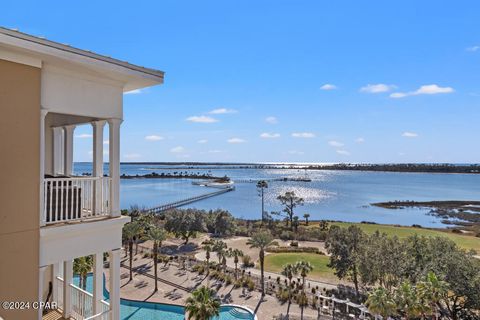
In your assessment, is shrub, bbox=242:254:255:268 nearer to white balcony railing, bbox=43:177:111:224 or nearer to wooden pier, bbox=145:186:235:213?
white balcony railing, bbox=43:177:111:224

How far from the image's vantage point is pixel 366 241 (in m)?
25.9

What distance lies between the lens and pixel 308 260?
31375 millimetres

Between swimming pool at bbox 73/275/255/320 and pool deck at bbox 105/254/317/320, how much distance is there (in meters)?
0.53

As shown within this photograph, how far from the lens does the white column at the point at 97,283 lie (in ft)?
21.5

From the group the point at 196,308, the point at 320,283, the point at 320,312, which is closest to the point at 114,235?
the point at 196,308

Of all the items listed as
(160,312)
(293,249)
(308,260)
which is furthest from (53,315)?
(293,249)

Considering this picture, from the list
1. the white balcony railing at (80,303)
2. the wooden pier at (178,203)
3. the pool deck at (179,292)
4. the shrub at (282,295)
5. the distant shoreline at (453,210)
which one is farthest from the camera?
the distant shoreline at (453,210)

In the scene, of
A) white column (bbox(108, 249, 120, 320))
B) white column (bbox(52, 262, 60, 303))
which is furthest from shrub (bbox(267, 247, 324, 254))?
white column (bbox(108, 249, 120, 320))

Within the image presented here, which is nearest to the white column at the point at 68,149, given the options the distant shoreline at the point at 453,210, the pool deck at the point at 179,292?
the pool deck at the point at 179,292

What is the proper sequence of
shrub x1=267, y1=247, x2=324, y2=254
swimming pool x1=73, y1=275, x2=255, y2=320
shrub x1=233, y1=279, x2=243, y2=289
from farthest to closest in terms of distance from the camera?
shrub x1=267, y1=247, x2=324, y2=254 → shrub x1=233, y1=279, x2=243, y2=289 → swimming pool x1=73, y1=275, x2=255, y2=320

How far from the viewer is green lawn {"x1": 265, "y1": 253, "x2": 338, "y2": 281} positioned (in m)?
27.6

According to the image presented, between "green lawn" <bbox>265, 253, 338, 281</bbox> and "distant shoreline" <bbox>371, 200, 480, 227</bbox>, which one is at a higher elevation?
"green lawn" <bbox>265, 253, 338, 281</bbox>

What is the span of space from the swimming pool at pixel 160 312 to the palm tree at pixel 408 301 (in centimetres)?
832

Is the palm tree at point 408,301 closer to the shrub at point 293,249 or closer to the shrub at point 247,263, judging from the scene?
the shrub at point 247,263
